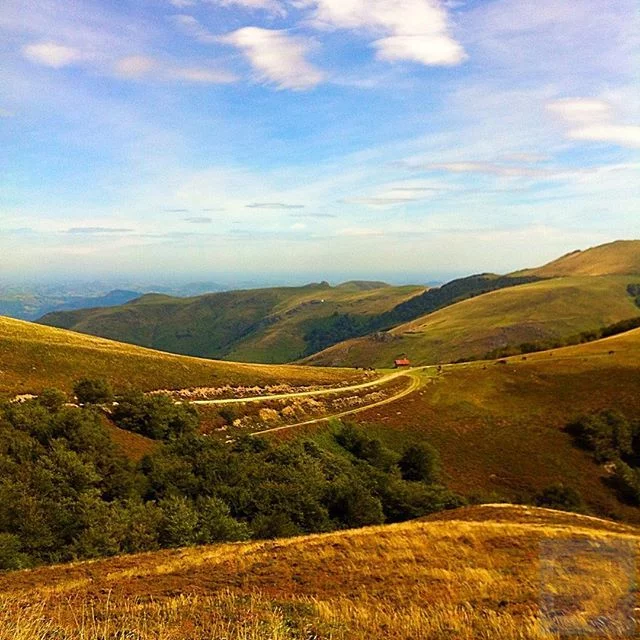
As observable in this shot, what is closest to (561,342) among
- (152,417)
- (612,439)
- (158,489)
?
(612,439)

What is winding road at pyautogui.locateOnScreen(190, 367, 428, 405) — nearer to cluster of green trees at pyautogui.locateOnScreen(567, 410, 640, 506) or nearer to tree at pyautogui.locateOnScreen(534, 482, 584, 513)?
cluster of green trees at pyautogui.locateOnScreen(567, 410, 640, 506)

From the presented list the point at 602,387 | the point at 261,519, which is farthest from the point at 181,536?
the point at 602,387

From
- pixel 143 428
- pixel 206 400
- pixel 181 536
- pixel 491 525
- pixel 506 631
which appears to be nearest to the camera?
pixel 506 631

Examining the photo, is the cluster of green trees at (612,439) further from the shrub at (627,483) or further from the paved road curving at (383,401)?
the paved road curving at (383,401)

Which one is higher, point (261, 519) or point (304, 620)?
point (304, 620)

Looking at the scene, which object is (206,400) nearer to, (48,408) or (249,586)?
(48,408)

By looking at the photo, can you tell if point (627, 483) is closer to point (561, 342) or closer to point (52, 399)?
point (52, 399)
